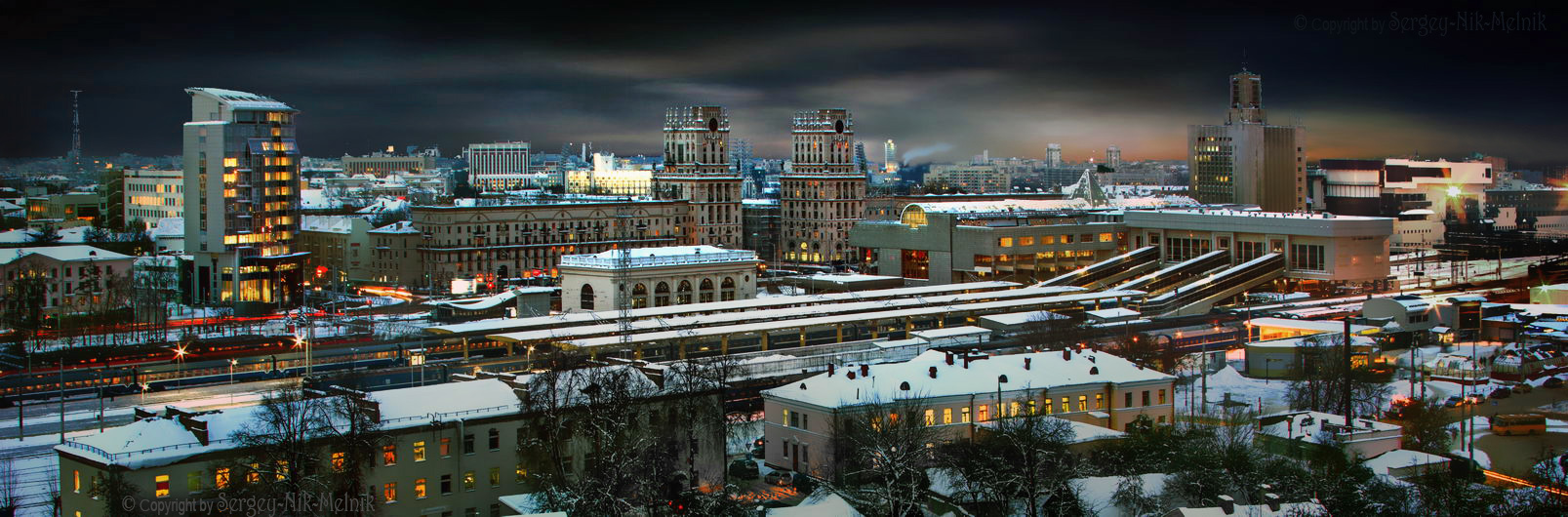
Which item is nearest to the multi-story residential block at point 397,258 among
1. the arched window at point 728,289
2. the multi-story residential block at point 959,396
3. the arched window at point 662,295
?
the arched window at point 662,295

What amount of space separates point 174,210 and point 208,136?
31130 millimetres

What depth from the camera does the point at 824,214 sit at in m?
98.2

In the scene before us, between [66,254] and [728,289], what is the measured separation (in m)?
30.3

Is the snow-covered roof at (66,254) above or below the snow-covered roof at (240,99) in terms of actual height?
below

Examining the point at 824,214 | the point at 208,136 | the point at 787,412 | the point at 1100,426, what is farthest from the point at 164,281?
the point at 1100,426

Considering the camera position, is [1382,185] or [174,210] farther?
[1382,185]

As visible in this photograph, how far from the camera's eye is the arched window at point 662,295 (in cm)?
6881

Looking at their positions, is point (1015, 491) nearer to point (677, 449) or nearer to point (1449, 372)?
point (677, 449)

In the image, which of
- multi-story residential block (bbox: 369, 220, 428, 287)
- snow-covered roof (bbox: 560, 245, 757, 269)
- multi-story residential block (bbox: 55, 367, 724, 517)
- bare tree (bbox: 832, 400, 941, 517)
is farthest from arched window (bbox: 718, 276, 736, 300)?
bare tree (bbox: 832, 400, 941, 517)

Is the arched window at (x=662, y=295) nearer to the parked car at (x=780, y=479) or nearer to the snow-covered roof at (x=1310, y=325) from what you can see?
the snow-covered roof at (x=1310, y=325)

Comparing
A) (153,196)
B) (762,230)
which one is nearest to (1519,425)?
(762,230)

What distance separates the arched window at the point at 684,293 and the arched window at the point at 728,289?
5.82ft

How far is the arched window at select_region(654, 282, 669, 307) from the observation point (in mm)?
68812

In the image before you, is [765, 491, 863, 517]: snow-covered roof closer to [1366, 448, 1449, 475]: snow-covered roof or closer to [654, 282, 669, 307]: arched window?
[1366, 448, 1449, 475]: snow-covered roof
